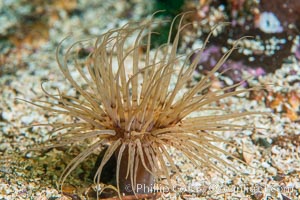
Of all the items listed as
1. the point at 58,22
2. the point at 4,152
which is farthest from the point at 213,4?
the point at 4,152

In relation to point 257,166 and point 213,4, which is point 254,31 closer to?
point 213,4

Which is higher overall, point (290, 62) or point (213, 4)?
point (213, 4)

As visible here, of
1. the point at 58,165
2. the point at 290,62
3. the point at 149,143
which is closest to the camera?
the point at 149,143

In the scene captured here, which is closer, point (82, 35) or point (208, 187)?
point (208, 187)

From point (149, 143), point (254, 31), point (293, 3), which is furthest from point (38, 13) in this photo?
point (149, 143)

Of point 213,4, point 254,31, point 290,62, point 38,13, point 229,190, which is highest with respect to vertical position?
point 38,13

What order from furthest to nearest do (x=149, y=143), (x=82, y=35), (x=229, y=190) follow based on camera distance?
(x=82, y=35) → (x=229, y=190) → (x=149, y=143)
